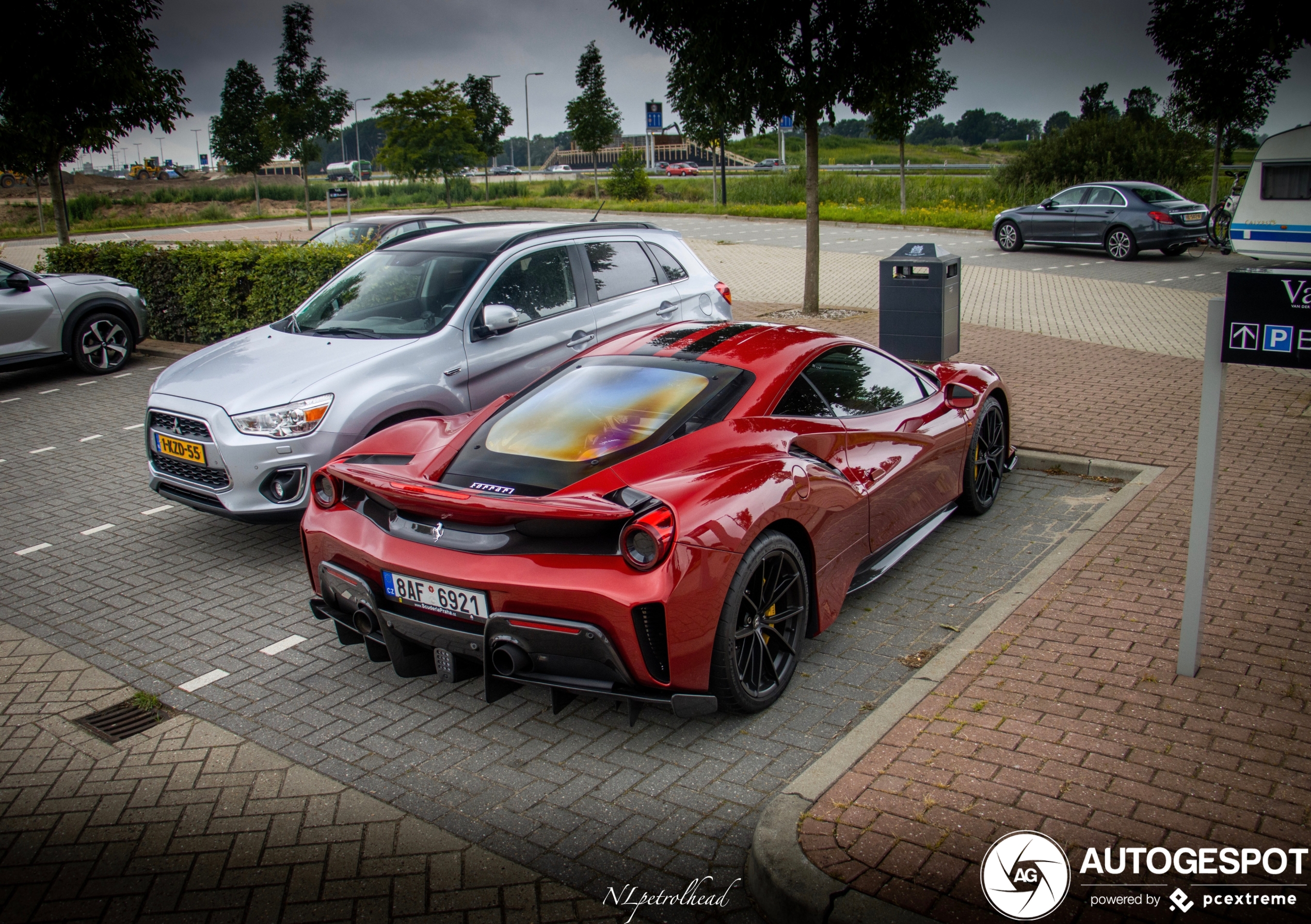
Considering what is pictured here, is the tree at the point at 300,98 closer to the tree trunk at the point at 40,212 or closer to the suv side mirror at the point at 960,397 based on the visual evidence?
the tree trunk at the point at 40,212

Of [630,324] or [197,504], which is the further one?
[630,324]

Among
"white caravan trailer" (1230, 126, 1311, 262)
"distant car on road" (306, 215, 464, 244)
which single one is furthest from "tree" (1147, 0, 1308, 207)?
"distant car on road" (306, 215, 464, 244)

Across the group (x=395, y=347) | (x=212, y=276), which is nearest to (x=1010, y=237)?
(x=212, y=276)

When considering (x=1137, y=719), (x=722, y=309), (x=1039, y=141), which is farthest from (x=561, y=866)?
(x=1039, y=141)

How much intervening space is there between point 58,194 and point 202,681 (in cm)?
1443

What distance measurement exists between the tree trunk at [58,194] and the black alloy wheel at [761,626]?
49.3ft

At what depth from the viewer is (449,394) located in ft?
21.2

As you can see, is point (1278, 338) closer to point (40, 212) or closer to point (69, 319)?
point (69, 319)

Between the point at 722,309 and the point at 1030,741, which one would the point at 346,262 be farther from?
the point at 1030,741

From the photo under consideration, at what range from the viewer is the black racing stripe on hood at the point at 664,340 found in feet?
16.1

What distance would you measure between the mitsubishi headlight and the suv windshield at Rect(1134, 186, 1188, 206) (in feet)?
61.5

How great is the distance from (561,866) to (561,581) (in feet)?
3.14

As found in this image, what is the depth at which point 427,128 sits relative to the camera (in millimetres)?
34406

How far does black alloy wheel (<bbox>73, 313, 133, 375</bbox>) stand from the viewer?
38.5 ft
